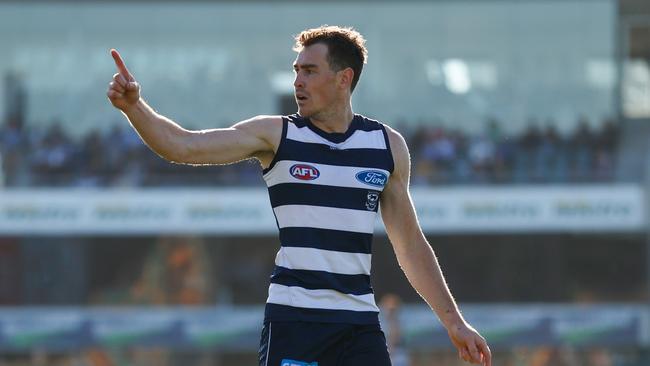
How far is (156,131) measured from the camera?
17.5ft

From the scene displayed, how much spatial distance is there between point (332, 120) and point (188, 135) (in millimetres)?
700

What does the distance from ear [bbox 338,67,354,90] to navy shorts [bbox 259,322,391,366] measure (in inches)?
39.6

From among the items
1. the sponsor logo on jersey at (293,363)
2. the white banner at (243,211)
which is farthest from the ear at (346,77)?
the white banner at (243,211)

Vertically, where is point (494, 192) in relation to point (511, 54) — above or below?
below

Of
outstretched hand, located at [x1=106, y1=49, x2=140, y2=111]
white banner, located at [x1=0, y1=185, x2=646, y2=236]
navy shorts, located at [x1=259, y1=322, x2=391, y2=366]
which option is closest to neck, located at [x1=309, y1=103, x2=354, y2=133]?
navy shorts, located at [x1=259, y1=322, x2=391, y2=366]

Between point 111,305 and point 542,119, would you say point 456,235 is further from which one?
point 111,305

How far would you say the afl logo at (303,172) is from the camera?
5.66 m

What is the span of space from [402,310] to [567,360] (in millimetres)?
3201


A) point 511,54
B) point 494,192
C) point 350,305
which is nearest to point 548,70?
point 511,54

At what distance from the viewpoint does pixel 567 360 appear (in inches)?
1039

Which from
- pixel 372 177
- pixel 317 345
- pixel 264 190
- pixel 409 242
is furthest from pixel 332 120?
pixel 264 190

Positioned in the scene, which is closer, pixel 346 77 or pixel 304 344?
pixel 304 344

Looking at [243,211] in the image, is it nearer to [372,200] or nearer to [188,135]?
[372,200]

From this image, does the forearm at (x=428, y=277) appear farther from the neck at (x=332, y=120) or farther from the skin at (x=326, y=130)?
the neck at (x=332, y=120)
